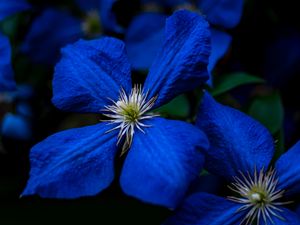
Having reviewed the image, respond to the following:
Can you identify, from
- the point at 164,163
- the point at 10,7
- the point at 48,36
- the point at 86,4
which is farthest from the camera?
the point at 86,4

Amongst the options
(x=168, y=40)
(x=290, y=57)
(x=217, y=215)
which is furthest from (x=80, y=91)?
(x=290, y=57)

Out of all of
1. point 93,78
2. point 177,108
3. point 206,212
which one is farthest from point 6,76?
point 206,212

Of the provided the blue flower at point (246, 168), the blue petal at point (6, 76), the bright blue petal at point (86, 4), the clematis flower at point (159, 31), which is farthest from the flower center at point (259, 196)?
the bright blue petal at point (86, 4)

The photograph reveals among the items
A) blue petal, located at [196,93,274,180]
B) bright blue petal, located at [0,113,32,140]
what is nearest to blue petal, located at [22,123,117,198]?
blue petal, located at [196,93,274,180]

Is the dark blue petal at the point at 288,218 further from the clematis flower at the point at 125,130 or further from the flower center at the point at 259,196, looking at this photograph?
the clematis flower at the point at 125,130

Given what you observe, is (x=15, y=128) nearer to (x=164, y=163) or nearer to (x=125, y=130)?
(x=125, y=130)

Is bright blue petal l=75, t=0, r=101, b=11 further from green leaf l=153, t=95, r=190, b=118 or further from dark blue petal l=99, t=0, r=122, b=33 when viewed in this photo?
green leaf l=153, t=95, r=190, b=118

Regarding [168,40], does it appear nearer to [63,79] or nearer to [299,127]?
[63,79]
